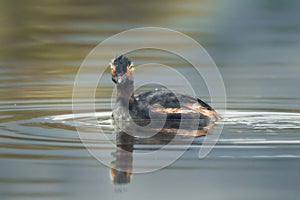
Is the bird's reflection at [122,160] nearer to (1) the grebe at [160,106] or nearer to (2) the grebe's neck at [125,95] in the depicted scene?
(1) the grebe at [160,106]

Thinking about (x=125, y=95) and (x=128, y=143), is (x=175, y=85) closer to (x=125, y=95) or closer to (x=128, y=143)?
(x=125, y=95)

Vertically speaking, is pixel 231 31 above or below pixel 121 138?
above

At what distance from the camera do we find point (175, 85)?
1522 cm

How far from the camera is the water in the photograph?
29.5 ft

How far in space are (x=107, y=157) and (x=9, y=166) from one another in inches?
38.6

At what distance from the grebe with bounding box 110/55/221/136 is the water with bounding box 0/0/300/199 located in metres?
0.24

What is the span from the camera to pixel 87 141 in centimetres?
1084

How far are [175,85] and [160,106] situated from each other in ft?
9.51

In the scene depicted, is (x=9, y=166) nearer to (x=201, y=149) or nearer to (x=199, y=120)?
(x=201, y=149)

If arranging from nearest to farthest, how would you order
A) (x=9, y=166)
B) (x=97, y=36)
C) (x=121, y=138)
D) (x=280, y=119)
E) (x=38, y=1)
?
A: (x=9, y=166)
(x=121, y=138)
(x=280, y=119)
(x=97, y=36)
(x=38, y=1)

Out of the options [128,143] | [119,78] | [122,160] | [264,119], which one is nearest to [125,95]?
[119,78]

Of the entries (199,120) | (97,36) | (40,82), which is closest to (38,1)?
(97,36)

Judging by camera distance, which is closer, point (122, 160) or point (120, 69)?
Result: point (122, 160)

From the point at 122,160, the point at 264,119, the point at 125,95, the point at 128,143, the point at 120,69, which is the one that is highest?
the point at 120,69
